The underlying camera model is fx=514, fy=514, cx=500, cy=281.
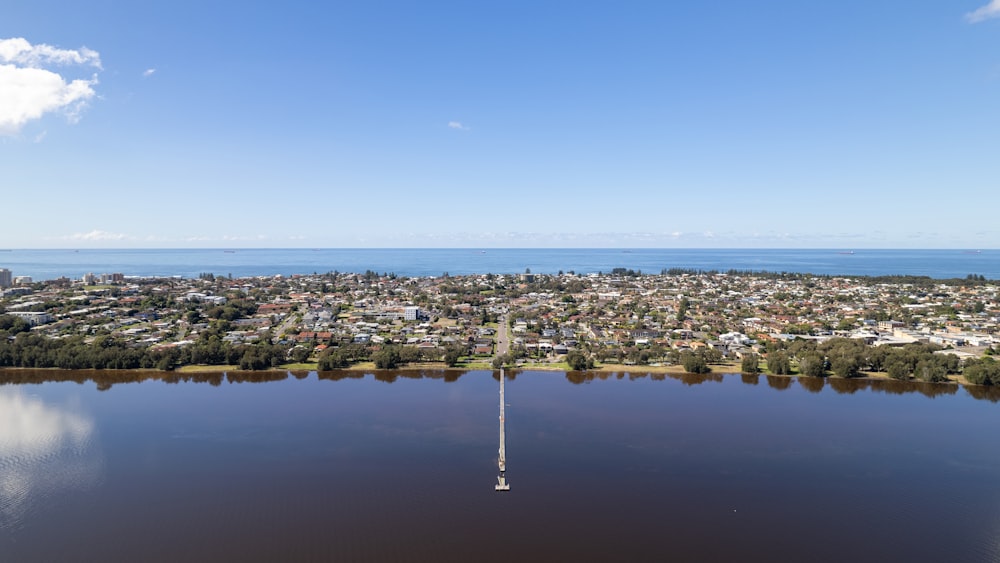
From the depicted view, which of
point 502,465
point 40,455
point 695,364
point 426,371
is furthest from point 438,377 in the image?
point 40,455

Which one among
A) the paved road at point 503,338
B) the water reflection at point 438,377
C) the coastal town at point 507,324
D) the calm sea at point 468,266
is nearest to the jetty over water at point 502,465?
the water reflection at point 438,377

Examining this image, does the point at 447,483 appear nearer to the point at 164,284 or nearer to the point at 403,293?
the point at 403,293

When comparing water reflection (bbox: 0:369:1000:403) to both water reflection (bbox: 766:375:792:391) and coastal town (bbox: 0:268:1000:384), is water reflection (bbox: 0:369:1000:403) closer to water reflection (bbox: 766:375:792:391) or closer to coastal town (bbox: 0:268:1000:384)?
water reflection (bbox: 766:375:792:391)

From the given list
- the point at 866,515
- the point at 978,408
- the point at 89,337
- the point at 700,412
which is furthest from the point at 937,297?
the point at 89,337

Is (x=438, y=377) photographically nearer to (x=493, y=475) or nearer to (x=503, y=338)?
(x=503, y=338)

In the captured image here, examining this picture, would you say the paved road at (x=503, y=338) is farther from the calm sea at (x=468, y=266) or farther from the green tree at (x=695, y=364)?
the calm sea at (x=468, y=266)

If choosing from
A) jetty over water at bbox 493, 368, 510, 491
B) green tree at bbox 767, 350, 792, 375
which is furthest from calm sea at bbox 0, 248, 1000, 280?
jetty over water at bbox 493, 368, 510, 491

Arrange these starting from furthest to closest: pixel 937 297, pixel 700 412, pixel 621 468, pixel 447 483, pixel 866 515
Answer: pixel 937 297
pixel 700 412
pixel 621 468
pixel 447 483
pixel 866 515
